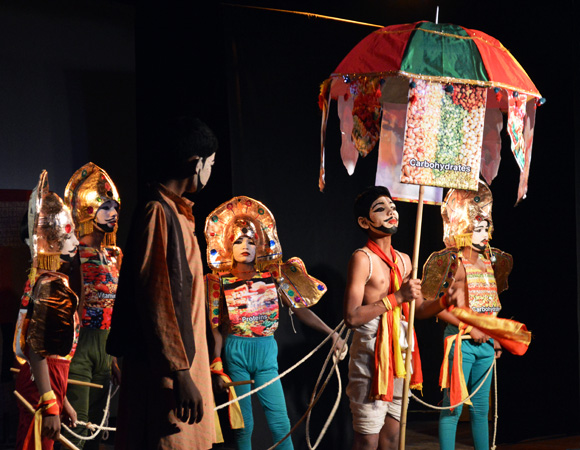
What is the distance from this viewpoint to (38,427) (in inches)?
134

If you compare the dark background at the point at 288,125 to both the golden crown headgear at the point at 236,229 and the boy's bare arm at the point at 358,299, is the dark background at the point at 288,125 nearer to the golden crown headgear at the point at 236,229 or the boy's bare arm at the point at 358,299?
the golden crown headgear at the point at 236,229

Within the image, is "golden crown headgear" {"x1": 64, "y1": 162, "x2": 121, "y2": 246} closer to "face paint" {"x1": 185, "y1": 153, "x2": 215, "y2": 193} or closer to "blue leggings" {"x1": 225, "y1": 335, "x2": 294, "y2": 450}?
"blue leggings" {"x1": 225, "y1": 335, "x2": 294, "y2": 450}

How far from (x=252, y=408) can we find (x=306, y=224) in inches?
49.2

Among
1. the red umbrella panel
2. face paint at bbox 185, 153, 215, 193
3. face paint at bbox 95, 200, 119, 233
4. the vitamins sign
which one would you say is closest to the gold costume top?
face paint at bbox 95, 200, 119, 233

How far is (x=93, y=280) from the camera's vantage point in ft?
14.2

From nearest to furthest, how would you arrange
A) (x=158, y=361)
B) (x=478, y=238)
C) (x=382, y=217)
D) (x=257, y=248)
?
(x=158, y=361) → (x=382, y=217) → (x=257, y=248) → (x=478, y=238)

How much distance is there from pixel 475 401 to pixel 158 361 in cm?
324

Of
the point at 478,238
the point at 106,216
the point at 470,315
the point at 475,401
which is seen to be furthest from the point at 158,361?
the point at 478,238

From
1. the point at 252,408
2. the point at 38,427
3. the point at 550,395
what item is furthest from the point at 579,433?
the point at 38,427

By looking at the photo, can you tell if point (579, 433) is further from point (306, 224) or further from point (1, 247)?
point (1, 247)

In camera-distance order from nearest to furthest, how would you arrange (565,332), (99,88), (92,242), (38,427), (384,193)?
(38,427)
(384,193)
(92,242)
(99,88)
(565,332)

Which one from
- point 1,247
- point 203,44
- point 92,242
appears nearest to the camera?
point 92,242

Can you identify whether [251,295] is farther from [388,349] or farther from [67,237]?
[67,237]

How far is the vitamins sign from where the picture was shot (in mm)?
3500
